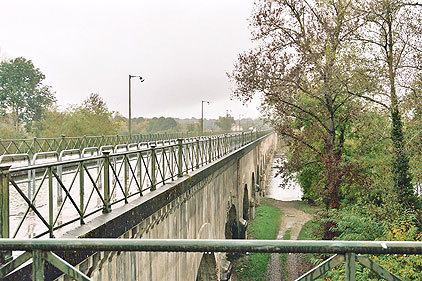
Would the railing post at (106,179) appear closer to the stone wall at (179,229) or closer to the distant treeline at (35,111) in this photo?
the stone wall at (179,229)

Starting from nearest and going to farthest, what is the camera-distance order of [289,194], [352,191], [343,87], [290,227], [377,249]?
[377,249] → [343,87] → [352,191] → [290,227] → [289,194]

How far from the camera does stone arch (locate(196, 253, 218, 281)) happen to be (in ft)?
45.5

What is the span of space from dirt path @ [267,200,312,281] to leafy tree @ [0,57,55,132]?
955 inches

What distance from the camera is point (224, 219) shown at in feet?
55.2

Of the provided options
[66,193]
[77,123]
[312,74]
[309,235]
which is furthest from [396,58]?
[77,123]

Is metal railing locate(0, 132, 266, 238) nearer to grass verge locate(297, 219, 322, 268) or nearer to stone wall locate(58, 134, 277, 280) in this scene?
stone wall locate(58, 134, 277, 280)

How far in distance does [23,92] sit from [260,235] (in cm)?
2754

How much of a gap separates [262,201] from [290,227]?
11.3 metres

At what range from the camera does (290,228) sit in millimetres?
27547

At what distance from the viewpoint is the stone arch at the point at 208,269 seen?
13.9 m

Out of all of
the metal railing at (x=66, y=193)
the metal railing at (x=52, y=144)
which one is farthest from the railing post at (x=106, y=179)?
the metal railing at (x=52, y=144)

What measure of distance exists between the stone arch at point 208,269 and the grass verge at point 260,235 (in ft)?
17.6

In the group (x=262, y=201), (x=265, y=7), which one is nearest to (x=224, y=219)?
(x=265, y=7)

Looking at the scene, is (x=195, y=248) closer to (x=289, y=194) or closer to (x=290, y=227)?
(x=290, y=227)
